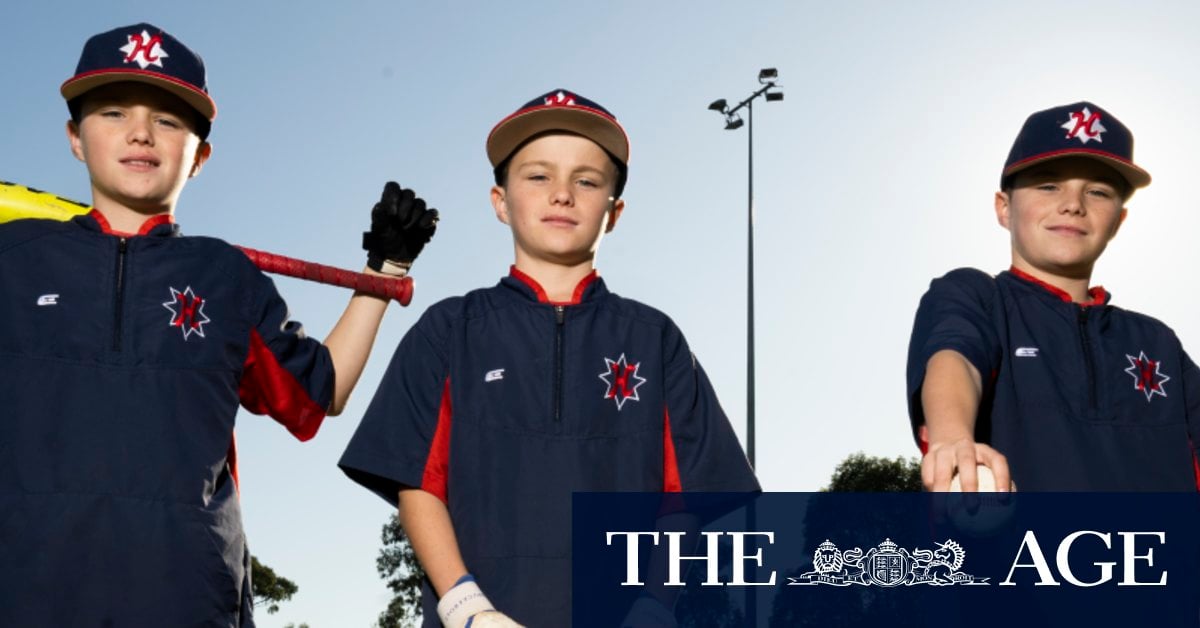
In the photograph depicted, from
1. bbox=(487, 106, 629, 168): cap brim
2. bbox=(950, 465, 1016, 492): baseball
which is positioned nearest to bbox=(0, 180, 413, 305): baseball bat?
bbox=(487, 106, 629, 168): cap brim

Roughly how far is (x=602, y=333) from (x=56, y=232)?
5.64 ft

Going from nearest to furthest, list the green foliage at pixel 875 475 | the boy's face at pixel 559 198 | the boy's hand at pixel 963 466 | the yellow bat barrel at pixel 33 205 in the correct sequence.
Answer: the boy's hand at pixel 963 466 → the boy's face at pixel 559 198 → the yellow bat barrel at pixel 33 205 → the green foliage at pixel 875 475

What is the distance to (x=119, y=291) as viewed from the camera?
373 centimetres

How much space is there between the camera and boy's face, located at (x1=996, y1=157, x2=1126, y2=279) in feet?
13.8

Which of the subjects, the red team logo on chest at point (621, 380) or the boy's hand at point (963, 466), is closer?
the boy's hand at point (963, 466)

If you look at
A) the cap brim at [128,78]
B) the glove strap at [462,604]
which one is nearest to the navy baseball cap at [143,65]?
the cap brim at [128,78]

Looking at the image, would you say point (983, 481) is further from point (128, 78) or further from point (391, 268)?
point (128, 78)

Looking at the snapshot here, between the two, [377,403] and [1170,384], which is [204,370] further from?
[1170,384]

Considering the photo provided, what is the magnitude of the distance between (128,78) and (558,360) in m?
1.63

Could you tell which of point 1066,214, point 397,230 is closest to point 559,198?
point 397,230

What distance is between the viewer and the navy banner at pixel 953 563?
3557 millimetres

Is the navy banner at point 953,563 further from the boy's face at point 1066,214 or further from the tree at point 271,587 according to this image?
the tree at point 271,587

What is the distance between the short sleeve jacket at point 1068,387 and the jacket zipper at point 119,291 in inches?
92.6

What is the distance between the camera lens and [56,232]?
3834 millimetres
